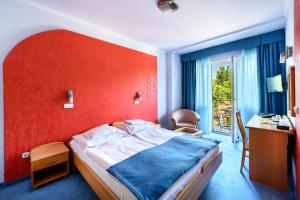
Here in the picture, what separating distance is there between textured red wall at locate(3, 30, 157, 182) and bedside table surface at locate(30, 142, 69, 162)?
92mm

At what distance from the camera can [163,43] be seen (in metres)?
3.96

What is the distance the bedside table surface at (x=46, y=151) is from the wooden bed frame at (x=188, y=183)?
0.34 metres

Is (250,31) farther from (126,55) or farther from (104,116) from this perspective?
(104,116)

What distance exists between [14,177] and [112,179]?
1776mm

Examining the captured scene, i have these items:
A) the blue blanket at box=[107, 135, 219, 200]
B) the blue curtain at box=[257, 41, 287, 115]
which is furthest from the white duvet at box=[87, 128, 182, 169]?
the blue curtain at box=[257, 41, 287, 115]

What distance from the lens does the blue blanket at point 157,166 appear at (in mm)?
1273

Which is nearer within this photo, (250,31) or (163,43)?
(250,31)

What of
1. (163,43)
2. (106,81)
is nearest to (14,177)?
(106,81)

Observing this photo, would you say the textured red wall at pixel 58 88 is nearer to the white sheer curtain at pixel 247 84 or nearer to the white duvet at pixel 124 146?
the white duvet at pixel 124 146

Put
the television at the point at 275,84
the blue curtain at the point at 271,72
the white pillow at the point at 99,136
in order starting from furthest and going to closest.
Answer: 1. the blue curtain at the point at 271,72
2. the television at the point at 275,84
3. the white pillow at the point at 99,136

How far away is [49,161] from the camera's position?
2.11 metres

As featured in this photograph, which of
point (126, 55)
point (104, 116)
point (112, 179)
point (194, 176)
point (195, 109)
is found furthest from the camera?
point (195, 109)

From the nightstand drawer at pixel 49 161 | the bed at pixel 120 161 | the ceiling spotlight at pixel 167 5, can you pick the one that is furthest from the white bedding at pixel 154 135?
the ceiling spotlight at pixel 167 5

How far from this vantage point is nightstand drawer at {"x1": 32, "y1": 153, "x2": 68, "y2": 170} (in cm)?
201
